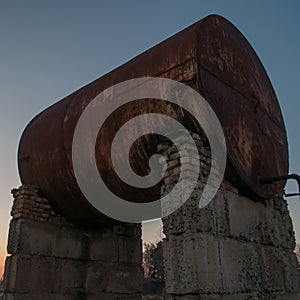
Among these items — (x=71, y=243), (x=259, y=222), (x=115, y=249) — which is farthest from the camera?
(x=115, y=249)

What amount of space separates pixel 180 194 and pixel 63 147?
2.77m

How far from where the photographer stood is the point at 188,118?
399cm

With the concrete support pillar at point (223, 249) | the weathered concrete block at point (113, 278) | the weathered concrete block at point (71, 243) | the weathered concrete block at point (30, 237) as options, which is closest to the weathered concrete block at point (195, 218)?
the concrete support pillar at point (223, 249)

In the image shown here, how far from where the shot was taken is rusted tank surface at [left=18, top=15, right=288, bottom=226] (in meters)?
4.21

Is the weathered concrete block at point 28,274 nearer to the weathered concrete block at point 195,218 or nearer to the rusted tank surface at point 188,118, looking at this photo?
the rusted tank surface at point 188,118

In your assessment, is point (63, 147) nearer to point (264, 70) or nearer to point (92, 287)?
point (92, 287)

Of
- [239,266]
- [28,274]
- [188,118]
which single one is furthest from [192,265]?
[28,274]

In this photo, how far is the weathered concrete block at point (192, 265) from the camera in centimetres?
335

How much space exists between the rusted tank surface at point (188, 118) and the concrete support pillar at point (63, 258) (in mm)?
340

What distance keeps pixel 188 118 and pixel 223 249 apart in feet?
4.67

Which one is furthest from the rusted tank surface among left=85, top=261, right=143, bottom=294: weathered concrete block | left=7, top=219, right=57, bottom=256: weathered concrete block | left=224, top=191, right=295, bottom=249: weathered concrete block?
left=85, top=261, right=143, bottom=294: weathered concrete block

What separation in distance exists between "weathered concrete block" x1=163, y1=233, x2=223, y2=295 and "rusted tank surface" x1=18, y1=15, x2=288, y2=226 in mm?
1035

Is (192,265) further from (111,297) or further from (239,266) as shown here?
(111,297)

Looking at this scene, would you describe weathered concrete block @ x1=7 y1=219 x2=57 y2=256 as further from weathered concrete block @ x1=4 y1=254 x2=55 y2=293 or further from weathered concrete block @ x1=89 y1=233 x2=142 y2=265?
weathered concrete block @ x1=89 y1=233 x2=142 y2=265
